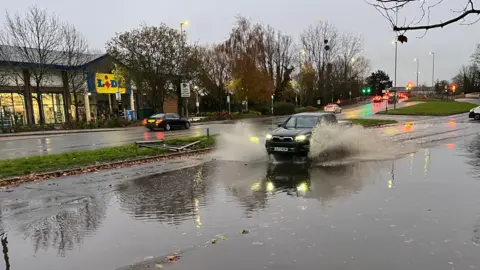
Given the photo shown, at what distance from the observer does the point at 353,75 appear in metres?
87.4

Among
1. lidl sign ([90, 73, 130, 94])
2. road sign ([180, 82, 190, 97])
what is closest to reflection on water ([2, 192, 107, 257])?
road sign ([180, 82, 190, 97])

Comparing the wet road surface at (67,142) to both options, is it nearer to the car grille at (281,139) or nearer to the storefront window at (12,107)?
the car grille at (281,139)

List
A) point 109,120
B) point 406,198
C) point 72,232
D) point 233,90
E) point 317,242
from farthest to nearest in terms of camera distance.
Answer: point 233,90, point 109,120, point 406,198, point 72,232, point 317,242

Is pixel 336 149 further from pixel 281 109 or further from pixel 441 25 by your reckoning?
pixel 281 109

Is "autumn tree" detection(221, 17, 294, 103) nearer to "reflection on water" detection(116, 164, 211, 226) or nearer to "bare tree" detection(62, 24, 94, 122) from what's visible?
"bare tree" detection(62, 24, 94, 122)

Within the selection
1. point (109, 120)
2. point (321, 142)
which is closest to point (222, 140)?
point (321, 142)

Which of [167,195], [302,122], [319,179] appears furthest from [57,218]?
[302,122]

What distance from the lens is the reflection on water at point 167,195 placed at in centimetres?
652

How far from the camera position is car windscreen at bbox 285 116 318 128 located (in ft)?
41.3

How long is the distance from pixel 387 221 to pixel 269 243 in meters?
2.06

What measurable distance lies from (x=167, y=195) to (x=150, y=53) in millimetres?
29052

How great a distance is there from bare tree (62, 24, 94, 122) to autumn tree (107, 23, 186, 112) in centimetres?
354

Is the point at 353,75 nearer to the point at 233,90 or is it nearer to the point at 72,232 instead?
the point at 233,90

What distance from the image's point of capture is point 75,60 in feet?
123
